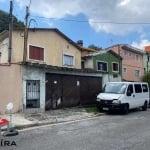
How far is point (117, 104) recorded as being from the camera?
18.6 m

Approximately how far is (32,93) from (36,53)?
393 inches

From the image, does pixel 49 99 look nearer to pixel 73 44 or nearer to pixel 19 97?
pixel 19 97

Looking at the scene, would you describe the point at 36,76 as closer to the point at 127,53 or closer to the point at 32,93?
the point at 32,93

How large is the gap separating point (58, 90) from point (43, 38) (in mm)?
9675

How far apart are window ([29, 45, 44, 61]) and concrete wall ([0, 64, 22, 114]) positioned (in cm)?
973

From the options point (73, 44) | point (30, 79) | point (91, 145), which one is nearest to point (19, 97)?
point (30, 79)

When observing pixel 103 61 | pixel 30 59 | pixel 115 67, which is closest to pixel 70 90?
pixel 30 59

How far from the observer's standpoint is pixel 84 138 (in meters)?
10.4

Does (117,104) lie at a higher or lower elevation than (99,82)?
lower

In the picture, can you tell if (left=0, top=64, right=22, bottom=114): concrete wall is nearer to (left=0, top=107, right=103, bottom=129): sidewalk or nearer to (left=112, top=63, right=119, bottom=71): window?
(left=0, top=107, right=103, bottom=129): sidewalk

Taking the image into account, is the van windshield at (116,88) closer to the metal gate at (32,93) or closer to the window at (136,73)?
the metal gate at (32,93)

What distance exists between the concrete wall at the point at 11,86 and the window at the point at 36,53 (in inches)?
383

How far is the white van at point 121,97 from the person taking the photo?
61.7ft

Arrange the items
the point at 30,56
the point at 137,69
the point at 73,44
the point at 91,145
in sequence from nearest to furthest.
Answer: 1. the point at 91,145
2. the point at 30,56
3. the point at 73,44
4. the point at 137,69
